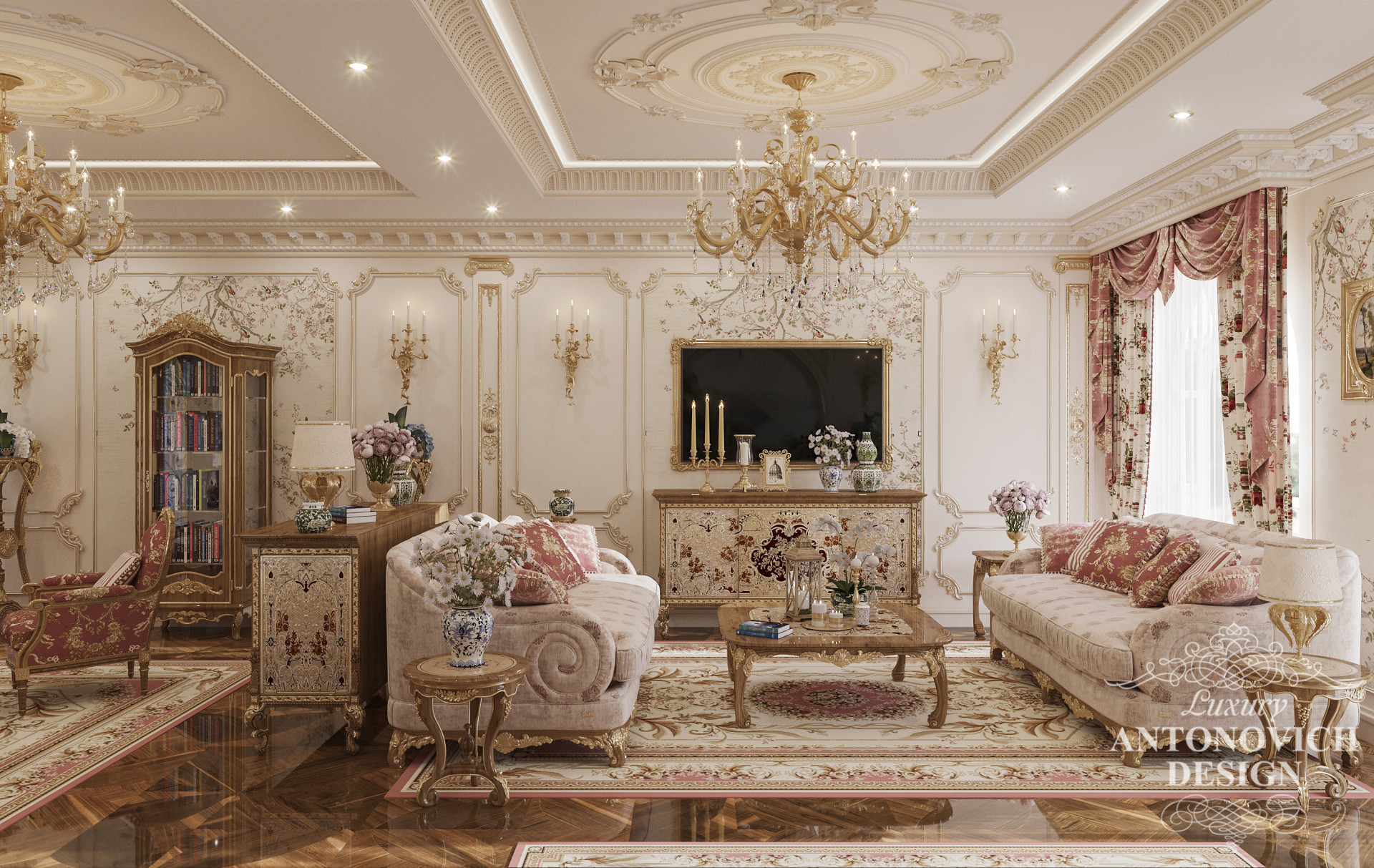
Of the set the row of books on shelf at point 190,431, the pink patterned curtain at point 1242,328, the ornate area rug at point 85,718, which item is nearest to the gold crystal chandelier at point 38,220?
the ornate area rug at point 85,718

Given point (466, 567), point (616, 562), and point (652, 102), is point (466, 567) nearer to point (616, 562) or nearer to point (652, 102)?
point (616, 562)

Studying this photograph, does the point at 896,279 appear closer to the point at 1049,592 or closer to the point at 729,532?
the point at 729,532

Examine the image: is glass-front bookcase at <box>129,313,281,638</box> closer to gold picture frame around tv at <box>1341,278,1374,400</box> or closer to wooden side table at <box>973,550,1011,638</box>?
wooden side table at <box>973,550,1011,638</box>

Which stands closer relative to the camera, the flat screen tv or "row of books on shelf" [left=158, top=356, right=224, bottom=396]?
"row of books on shelf" [left=158, top=356, right=224, bottom=396]

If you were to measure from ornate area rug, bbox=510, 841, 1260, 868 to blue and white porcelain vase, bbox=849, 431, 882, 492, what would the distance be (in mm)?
3476

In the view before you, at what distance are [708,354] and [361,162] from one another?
9.14 ft

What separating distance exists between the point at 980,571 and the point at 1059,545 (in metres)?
0.79

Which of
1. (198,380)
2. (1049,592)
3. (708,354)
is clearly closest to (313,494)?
(198,380)

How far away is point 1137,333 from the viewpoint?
609 cm

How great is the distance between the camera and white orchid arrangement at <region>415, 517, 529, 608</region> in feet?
10.6

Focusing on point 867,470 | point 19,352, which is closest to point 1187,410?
point 867,470

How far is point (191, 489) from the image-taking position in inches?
247

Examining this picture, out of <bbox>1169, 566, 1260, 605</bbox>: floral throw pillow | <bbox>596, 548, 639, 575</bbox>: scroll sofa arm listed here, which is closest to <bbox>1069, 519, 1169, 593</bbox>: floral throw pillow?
<bbox>1169, 566, 1260, 605</bbox>: floral throw pillow

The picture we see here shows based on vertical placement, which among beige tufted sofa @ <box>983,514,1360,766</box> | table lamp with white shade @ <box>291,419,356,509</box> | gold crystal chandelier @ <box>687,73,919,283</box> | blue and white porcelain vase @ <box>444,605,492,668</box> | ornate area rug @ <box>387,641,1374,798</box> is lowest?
ornate area rug @ <box>387,641,1374,798</box>
